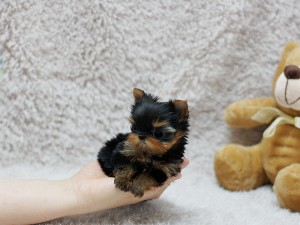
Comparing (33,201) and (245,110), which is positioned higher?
(245,110)

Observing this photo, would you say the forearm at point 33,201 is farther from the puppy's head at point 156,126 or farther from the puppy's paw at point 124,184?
the puppy's head at point 156,126

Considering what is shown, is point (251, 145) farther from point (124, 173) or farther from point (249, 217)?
point (124, 173)

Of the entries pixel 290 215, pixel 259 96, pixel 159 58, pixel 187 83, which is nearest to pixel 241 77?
pixel 259 96

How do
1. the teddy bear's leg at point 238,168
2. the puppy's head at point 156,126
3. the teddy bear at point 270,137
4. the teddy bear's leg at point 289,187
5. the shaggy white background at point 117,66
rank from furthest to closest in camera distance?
the shaggy white background at point 117,66 → the teddy bear's leg at point 238,168 → the teddy bear at point 270,137 → the teddy bear's leg at point 289,187 → the puppy's head at point 156,126

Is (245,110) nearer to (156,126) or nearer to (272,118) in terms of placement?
(272,118)

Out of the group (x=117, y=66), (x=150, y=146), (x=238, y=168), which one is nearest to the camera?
(x=150, y=146)

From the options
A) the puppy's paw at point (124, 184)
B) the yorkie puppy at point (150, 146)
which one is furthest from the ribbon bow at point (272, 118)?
the puppy's paw at point (124, 184)

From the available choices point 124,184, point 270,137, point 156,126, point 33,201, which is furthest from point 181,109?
point 270,137
